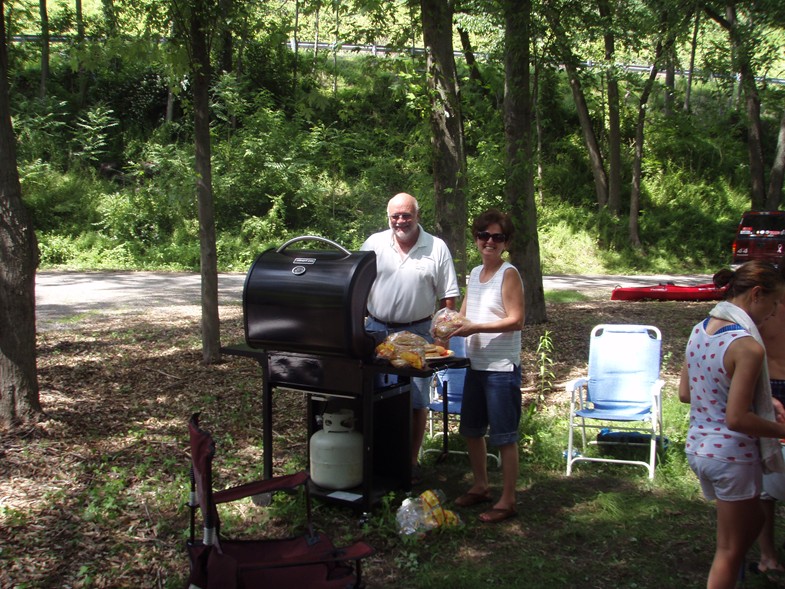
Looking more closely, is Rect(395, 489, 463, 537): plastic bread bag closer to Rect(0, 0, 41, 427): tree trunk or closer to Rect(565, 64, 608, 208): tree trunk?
Rect(0, 0, 41, 427): tree trunk

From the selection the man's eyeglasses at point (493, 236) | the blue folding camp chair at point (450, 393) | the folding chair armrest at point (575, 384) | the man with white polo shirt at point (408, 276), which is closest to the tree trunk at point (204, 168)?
the blue folding camp chair at point (450, 393)

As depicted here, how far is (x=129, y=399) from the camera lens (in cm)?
695

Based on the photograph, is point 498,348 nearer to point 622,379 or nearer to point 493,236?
point 493,236

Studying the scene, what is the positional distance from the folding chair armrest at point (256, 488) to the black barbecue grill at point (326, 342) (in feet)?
2.62

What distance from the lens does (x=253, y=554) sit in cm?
360

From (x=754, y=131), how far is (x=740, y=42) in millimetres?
4958

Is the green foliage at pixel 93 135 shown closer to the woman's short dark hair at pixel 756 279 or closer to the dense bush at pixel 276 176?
the dense bush at pixel 276 176

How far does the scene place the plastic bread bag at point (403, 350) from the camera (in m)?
4.36

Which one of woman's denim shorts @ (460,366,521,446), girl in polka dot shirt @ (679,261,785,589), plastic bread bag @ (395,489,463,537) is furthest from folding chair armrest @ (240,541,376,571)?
woman's denim shorts @ (460,366,521,446)

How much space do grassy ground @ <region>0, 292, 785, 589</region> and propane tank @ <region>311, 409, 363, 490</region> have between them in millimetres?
197

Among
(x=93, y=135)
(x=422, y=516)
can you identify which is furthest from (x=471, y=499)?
(x=93, y=135)

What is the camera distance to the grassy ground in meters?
4.07

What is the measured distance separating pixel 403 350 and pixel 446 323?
1.11 ft

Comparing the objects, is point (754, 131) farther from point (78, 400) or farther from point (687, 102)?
point (78, 400)
